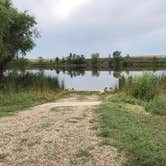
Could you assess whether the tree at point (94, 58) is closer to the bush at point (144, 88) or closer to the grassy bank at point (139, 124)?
the bush at point (144, 88)

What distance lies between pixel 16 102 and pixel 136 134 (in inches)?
304

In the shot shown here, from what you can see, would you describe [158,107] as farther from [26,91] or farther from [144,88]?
[26,91]

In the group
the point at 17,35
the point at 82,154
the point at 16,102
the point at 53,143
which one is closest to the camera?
the point at 82,154

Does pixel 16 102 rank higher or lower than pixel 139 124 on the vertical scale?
lower

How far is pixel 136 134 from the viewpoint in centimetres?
904

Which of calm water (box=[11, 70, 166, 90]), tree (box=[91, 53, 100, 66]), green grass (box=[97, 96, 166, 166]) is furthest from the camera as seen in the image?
tree (box=[91, 53, 100, 66])

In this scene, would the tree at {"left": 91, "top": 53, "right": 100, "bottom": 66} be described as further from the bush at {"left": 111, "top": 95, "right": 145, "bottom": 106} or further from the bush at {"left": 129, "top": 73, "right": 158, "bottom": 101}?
the bush at {"left": 111, "top": 95, "right": 145, "bottom": 106}

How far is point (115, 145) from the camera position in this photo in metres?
8.34

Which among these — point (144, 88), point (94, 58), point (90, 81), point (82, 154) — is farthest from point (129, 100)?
point (94, 58)

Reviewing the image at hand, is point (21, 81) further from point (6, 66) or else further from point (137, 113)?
point (137, 113)

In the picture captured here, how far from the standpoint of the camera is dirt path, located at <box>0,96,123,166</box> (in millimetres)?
7727

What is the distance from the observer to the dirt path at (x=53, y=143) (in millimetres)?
7727

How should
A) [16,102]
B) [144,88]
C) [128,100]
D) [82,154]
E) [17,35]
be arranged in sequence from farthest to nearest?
1. [17,35]
2. [144,88]
3. [16,102]
4. [128,100]
5. [82,154]

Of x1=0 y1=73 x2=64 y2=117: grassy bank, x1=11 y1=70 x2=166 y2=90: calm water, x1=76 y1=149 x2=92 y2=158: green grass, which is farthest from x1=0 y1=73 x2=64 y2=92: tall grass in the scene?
x1=76 y1=149 x2=92 y2=158: green grass
